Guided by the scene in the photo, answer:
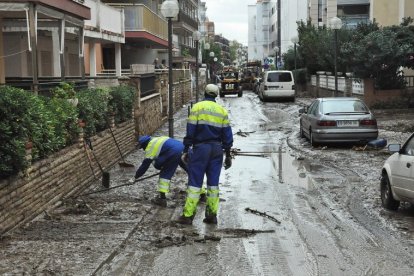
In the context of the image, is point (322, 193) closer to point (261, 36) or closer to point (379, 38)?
point (379, 38)

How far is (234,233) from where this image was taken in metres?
7.52

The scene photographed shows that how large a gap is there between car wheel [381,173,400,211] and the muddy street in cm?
13

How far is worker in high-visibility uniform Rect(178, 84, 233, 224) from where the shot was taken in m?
7.88

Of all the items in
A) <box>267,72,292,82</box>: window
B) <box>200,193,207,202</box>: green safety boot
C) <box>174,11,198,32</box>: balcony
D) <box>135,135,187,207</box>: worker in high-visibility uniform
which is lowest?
<box>200,193,207,202</box>: green safety boot

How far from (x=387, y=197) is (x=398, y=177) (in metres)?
0.62

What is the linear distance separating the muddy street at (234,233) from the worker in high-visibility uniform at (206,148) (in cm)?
32

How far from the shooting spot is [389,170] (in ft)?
29.2

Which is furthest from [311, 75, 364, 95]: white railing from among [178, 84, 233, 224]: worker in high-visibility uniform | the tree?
[178, 84, 233, 224]: worker in high-visibility uniform

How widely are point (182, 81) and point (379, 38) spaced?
45.8 ft

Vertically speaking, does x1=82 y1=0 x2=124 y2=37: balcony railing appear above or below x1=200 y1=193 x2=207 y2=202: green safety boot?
above

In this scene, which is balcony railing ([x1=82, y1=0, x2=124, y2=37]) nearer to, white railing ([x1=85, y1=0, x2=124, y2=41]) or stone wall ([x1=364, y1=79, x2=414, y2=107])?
white railing ([x1=85, y1=0, x2=124, y2=41])

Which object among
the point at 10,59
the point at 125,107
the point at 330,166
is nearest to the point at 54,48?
the point at 10,59

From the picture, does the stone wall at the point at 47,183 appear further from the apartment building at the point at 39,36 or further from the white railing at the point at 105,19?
the white railing at the point at 105,19

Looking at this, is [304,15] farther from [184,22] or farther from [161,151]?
[161,151]
